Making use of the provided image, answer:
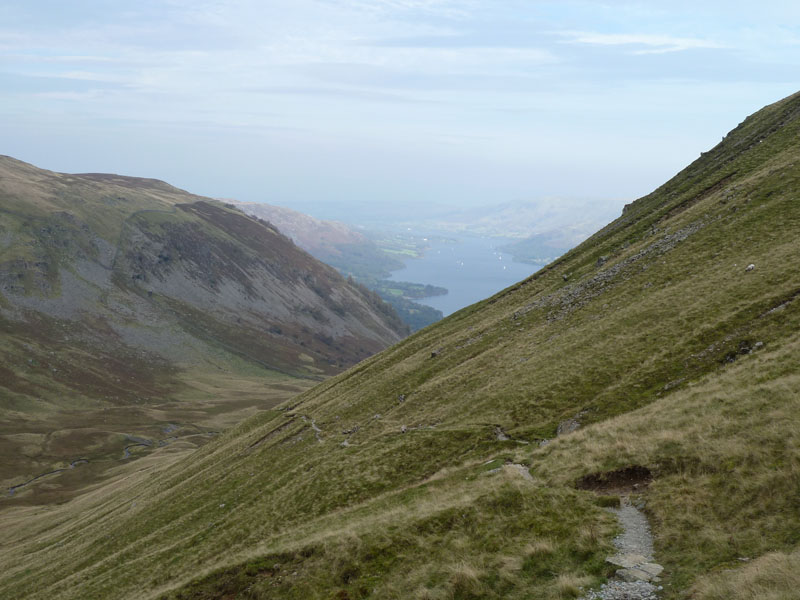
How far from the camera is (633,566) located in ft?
47.5

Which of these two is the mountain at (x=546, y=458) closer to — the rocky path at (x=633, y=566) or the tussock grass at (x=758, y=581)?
the tussock grass at (x=758, y=581)

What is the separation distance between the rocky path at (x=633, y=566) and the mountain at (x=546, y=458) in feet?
1.08

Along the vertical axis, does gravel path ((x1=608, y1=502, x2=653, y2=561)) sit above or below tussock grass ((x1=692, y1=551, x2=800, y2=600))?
below

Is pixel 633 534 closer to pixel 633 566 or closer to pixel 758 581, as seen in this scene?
pixel 633 566

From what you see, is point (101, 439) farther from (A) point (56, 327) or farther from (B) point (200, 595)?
(B) point (200, 595)

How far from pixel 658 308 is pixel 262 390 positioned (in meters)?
155

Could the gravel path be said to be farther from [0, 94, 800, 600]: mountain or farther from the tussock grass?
the tussock grass

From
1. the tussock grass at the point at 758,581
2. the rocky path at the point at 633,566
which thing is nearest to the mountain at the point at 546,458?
the tussock grass at the point at 758,581

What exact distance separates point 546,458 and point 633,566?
956cm

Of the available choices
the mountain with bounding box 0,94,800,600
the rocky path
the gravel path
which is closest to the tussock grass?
the mountain with bounding box 0,94,800,600

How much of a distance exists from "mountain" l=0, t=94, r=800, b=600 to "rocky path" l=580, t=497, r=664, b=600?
329 millimetres

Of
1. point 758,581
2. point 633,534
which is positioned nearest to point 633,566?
point 633,534

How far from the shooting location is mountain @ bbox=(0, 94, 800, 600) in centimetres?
1593

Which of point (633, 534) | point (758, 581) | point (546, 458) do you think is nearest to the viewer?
Result: point (758, 581)
